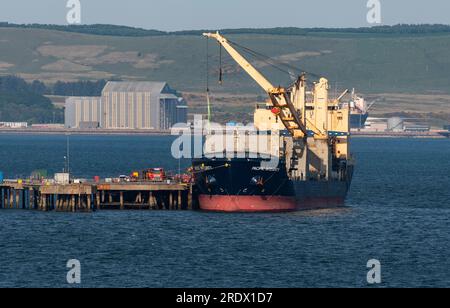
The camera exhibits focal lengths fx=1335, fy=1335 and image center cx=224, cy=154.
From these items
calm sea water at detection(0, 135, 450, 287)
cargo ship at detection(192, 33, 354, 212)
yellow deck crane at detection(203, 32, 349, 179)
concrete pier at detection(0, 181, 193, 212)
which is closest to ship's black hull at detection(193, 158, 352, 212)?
cargo ship at detection(192, 33, 354, 212)

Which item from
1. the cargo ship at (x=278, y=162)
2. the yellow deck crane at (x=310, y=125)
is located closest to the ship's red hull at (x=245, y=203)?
the cargo ship at (x=278, y=162)

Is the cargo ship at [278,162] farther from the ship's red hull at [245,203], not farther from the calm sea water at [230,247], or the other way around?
the calm sea water at [230,247]

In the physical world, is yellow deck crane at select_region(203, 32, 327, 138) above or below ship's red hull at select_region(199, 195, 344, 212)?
above

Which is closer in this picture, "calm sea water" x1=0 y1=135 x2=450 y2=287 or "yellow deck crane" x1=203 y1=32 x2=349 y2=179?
"calm sea water" x1=0 y1=135 x2=450 y2=287

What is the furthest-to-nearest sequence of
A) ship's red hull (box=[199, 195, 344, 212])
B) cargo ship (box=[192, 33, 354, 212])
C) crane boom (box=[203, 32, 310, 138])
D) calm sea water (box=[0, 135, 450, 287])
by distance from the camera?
1. crane boom (box=[203, 32, 310, 138])
2. ship's red hull (box=[199, 195, 344, 212])
3. cargo ship (box=[192, 33, 354, 212])
4. calm sea water (box=[0, 135, 450, 287])

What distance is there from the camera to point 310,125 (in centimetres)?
12469

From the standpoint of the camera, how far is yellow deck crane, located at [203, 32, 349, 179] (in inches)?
4579

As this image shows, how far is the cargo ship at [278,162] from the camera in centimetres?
11138

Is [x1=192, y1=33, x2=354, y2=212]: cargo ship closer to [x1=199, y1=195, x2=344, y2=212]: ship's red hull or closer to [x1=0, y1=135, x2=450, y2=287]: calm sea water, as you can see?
[x1=199, y1=195, x2=344, y2=212]: ship's red hull

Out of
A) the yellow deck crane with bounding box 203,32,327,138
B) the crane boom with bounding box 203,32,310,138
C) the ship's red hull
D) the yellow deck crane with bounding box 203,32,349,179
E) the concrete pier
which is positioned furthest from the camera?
the yellow deck crane with bounding box 203,32,349,179

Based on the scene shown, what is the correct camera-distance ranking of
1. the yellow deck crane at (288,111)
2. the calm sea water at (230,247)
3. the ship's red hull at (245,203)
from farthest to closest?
the yellow deck crane at (288,111), the ship's red hull at (245,203), the calm sea water at (230,247)
